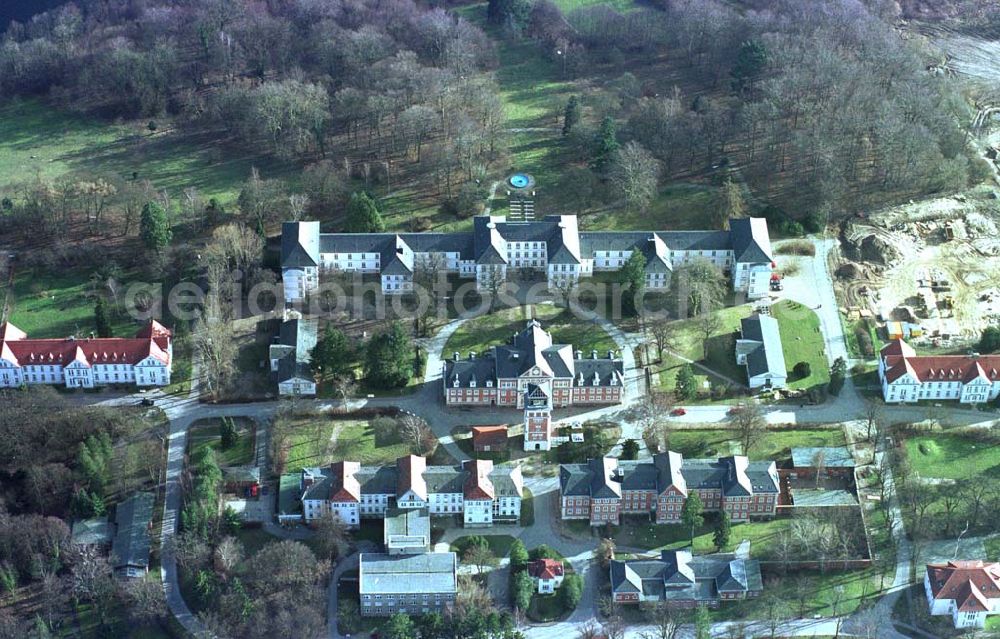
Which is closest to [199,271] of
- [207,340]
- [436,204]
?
[207,340]

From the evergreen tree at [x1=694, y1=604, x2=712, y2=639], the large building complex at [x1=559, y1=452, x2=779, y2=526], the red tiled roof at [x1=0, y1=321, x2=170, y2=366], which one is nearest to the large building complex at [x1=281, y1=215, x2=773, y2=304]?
the red tiled roof at [x1=0, y1=321, x2=170, y2=366]

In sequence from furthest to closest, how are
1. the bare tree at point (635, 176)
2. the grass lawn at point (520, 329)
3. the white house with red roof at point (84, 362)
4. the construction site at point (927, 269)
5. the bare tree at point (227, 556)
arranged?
the bare tree at point (635, 176)
the construction site at point (927, 269)
the grass lawn at point (520, 329)
the white house with red roof at point (84, 362)
the bare tree at point (227, 556)

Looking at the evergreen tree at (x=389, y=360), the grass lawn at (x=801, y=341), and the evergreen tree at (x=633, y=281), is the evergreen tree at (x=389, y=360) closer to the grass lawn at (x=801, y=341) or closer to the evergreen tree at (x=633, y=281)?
the evergreen tree at (x=633, y=281)

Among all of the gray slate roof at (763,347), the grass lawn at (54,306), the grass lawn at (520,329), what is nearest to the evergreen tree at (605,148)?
the grass lawn at (520,329)

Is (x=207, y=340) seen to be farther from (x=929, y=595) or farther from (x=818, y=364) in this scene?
(x=929, y=595)

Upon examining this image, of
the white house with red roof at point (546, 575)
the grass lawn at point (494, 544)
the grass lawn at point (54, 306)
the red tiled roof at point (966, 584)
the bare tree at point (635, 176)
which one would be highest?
the bare tree at point (635, 176)

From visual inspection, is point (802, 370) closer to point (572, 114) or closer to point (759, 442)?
point (759, 442)

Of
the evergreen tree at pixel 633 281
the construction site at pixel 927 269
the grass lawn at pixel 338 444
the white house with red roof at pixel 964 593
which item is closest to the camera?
the white house with red roof at pixel 964 593
